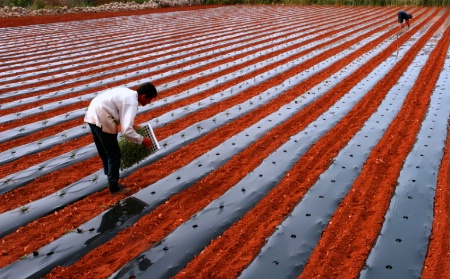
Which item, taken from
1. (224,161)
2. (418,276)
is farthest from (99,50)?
(418,276)

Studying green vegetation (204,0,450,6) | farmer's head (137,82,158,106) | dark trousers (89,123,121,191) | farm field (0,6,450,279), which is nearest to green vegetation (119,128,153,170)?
dark trousers (89,123,121,191)

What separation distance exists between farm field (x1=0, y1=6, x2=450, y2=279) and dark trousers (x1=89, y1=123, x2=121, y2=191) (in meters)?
0.22

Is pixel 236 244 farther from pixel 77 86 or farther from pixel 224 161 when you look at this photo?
pixel 77 86

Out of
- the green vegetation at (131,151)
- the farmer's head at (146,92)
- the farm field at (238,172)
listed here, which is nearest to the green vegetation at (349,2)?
the farm field at (238,172)

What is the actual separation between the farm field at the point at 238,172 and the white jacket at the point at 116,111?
0.80m

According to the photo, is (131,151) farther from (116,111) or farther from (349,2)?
(349,2)

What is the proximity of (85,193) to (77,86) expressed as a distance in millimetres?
4605

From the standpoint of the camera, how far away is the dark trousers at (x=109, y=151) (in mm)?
3965

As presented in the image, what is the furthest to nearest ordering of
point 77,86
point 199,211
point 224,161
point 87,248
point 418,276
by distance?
point 77,86, point 224,161, point 199,211, point 87,248, point 418,276

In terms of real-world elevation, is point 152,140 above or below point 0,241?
above

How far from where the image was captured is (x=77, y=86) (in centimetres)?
841

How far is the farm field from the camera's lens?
335cm

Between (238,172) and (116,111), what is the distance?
1.64 metres

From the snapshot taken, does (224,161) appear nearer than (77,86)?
Yes
